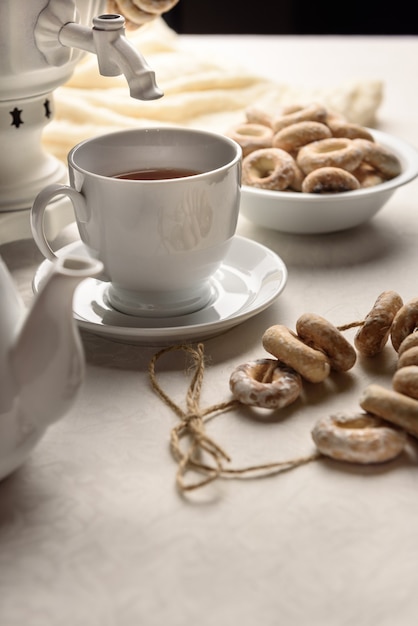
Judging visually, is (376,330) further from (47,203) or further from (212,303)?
(47,203)

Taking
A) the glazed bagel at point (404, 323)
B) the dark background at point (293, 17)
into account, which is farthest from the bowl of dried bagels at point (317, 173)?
the dark background at point (293, 17)

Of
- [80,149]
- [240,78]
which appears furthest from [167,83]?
[80,149]

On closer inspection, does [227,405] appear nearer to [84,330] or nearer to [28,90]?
[84,330]

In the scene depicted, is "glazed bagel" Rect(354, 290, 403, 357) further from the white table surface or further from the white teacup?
the white teacup

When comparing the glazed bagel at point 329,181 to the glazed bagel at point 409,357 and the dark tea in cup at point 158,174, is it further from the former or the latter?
the glazed bagel at point 409,357

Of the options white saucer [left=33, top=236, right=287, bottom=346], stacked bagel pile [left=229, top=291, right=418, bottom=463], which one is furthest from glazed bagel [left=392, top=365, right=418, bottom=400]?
white saucer [left=33, top=236, right=287, bottom=346]
